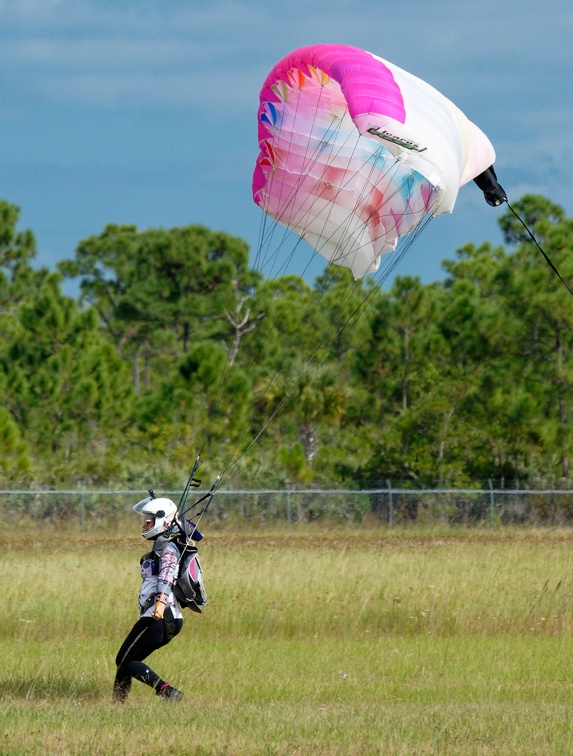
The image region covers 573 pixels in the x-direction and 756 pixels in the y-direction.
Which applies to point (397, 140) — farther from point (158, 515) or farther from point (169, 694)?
point (169, 694)

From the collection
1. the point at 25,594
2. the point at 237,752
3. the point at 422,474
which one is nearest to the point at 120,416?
the point at 422,474

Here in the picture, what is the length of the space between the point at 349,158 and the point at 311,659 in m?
4.99

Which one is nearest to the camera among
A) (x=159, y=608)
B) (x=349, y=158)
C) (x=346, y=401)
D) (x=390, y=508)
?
(x=159, y=608)

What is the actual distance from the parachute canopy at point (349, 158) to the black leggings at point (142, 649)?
4.20 metres

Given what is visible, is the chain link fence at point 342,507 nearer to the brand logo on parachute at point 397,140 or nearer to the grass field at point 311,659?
the grass field at point 311,659

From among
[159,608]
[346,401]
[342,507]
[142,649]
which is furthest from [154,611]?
[346,401]

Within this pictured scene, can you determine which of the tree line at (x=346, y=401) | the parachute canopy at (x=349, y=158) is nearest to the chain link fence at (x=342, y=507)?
the tree line at (x=346, y=401)

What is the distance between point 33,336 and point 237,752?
29033mm

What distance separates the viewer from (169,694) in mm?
8992

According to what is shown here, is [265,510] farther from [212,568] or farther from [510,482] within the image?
[212,568]

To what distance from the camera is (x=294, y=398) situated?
31.5 metres

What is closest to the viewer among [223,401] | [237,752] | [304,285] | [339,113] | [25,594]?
[237,752]

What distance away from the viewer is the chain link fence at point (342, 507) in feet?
91.1

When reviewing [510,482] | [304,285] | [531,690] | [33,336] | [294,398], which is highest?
[304,285]
